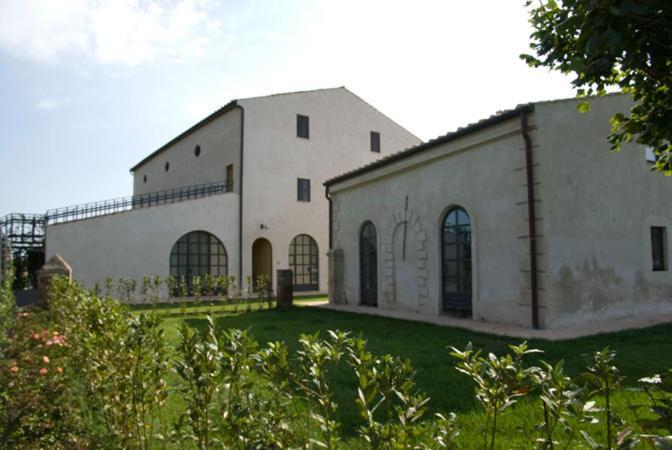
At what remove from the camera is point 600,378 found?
1788mm

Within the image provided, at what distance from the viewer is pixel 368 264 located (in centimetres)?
1480

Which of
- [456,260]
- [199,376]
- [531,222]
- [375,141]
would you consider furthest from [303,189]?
[199,376]

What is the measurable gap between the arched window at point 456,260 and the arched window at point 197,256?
11024mm

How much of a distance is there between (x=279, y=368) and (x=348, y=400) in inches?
119

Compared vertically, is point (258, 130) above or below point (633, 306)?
above

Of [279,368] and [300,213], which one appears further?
[300,213]

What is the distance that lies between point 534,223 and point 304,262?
45.9 feet

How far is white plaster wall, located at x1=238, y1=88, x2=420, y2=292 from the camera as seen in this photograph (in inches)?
810

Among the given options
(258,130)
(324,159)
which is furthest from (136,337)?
(324,159)

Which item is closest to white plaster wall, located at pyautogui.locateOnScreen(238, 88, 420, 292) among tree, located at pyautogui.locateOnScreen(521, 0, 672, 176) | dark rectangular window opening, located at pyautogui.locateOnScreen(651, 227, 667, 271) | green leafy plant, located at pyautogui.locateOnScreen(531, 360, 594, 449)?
dark rectangular window opening, located at pyautogui.locateOnScreen(651, 227, 667, 271)

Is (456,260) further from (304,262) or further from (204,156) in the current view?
(204,156)

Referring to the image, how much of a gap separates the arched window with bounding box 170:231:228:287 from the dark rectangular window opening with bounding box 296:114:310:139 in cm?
658

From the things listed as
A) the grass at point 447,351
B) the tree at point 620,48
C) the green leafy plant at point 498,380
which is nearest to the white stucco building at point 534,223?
the grass at point 447,351

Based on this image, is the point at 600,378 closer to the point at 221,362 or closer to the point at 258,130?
the point at 221,362
